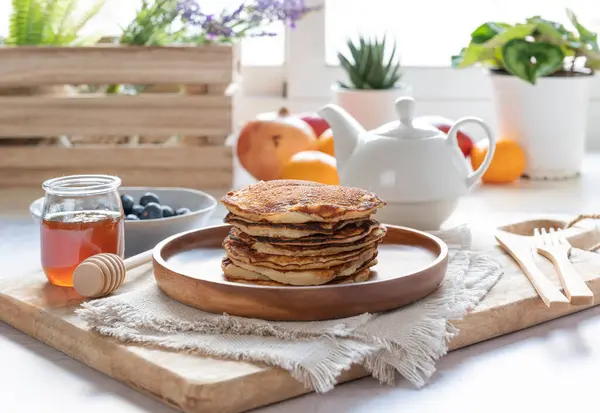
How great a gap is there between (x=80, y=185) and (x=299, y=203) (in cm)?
36

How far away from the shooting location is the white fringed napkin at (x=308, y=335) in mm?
898

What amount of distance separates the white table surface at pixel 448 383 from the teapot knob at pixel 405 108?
390 mm

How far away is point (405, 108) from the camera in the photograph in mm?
1373

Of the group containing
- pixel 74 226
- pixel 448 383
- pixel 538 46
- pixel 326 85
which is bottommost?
pixel 448 383

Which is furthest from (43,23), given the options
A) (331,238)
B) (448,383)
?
(448,383)

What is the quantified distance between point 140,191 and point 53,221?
0.34 metres

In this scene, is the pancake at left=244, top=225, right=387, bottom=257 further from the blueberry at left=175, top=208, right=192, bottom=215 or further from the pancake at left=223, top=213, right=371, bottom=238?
the blueberry at left=175, top=208, right=192, bottom=215

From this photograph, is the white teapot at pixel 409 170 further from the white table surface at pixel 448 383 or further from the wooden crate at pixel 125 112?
the wooden crate at pixel 125 112

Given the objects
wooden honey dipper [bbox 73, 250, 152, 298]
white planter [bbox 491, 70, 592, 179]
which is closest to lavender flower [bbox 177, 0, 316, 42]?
white planter [bbox 491, 70, 592, 179]

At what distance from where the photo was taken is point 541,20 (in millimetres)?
1854

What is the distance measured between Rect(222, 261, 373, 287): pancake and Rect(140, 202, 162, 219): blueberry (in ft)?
0.98

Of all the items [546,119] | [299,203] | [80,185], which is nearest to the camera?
[299,203]

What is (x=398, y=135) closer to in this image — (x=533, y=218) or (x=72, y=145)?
(x=533, y=218)

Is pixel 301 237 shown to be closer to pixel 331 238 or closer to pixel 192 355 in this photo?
pixel 331 238
